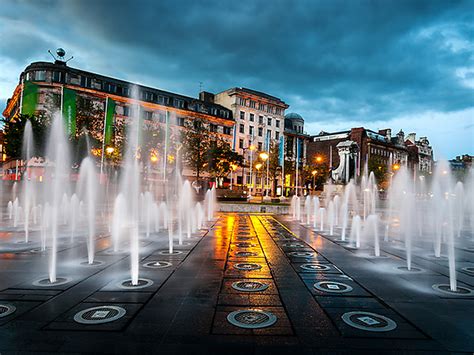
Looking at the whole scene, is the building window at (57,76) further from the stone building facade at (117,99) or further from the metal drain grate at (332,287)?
the metal drain grate at (332,287)

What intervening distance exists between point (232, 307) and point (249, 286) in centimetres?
125

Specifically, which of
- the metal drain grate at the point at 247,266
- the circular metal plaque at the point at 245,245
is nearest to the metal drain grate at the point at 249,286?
the metal drain grate at the point at 247,266

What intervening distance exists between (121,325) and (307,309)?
2.86m

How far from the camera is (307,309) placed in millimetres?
5289

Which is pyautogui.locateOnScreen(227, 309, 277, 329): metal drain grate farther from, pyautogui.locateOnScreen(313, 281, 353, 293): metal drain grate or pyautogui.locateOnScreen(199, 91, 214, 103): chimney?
pyautogui.locateOnScreen(199, 91, 214, 103): chimney

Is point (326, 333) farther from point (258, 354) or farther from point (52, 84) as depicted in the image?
point (52, 84)

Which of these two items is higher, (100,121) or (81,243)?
(100,121)

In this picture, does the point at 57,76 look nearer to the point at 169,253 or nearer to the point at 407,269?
the point at 169,253

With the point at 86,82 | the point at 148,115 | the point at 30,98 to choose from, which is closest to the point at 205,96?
the point at 148,115

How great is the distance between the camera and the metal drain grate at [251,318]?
466 centimetres

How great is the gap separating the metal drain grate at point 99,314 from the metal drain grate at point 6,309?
1.04 meters

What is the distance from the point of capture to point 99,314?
4.95 m

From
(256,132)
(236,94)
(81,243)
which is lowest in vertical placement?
(81,243)

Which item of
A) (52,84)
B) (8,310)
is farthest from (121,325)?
(52,84)
